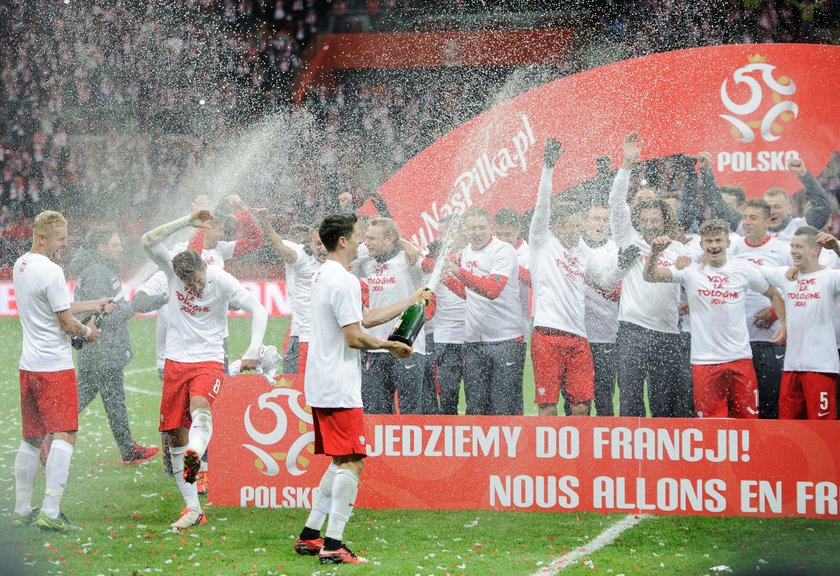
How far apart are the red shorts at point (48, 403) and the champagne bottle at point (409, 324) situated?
2090 mm

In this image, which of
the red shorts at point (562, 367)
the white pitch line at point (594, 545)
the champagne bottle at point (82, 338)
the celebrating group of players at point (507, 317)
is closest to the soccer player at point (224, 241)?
the celebrating group of players at point (507, 317)

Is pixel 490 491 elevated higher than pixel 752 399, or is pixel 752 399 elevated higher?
pixel 752 399

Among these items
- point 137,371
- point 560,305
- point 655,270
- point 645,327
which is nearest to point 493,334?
point 560,305

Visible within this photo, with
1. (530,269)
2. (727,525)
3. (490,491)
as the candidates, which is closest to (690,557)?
(727,525)

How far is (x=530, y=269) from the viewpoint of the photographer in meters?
7.22

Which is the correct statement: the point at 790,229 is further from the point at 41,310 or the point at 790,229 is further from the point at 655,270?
the point at 41,310

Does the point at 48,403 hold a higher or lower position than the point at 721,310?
lower

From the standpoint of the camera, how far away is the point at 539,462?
250 inches

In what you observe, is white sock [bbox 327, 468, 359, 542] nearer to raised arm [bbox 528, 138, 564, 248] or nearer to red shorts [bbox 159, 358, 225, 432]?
red shorts [bbox 159, 358, 225, 432]

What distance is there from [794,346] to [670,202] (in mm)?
1462

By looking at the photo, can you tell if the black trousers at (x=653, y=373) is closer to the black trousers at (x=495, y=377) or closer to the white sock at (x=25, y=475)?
the black trousers at (x=495, y=377)

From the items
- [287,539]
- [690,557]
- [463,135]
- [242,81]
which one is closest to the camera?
[690,557]

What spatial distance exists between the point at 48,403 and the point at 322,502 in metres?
1.81

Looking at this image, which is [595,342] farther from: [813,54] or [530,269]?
[813,54]
